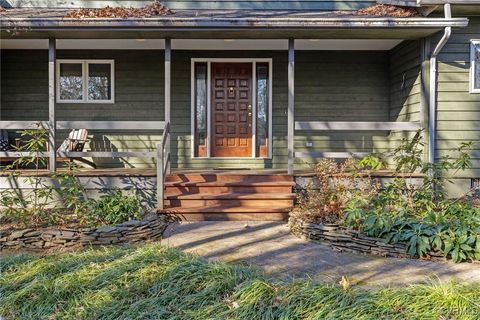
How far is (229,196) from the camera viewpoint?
19.8ft

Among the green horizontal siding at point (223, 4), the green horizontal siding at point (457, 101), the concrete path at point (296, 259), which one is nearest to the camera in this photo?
the concrete path at point (296, 259)

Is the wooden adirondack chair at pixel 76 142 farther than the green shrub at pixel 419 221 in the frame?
Yes

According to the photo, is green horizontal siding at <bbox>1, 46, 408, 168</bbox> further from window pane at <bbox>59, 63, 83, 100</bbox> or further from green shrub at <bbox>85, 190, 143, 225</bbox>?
green shrub at <bbox>85, 190, 143, 225</bbox>

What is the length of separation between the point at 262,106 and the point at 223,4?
2086 mm

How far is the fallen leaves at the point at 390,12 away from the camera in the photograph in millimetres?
6426

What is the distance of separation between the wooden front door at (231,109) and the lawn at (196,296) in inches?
188

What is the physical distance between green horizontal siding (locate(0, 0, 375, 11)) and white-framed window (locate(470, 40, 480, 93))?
2143 mm

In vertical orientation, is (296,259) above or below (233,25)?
below

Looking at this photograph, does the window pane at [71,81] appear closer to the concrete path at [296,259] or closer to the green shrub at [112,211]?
the green shrub at [112,211]

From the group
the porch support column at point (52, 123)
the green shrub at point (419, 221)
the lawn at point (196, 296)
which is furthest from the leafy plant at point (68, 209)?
the green shrub at point (419, 221)

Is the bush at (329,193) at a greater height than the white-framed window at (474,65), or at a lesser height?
lesser

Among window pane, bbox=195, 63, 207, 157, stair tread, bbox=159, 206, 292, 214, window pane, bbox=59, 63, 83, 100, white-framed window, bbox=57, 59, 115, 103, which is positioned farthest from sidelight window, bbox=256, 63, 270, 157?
window pane, bbox=59, 63, 83, 100

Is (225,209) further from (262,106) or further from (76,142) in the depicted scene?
(76,142)

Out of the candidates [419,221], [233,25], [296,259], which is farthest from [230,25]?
[419,221]
